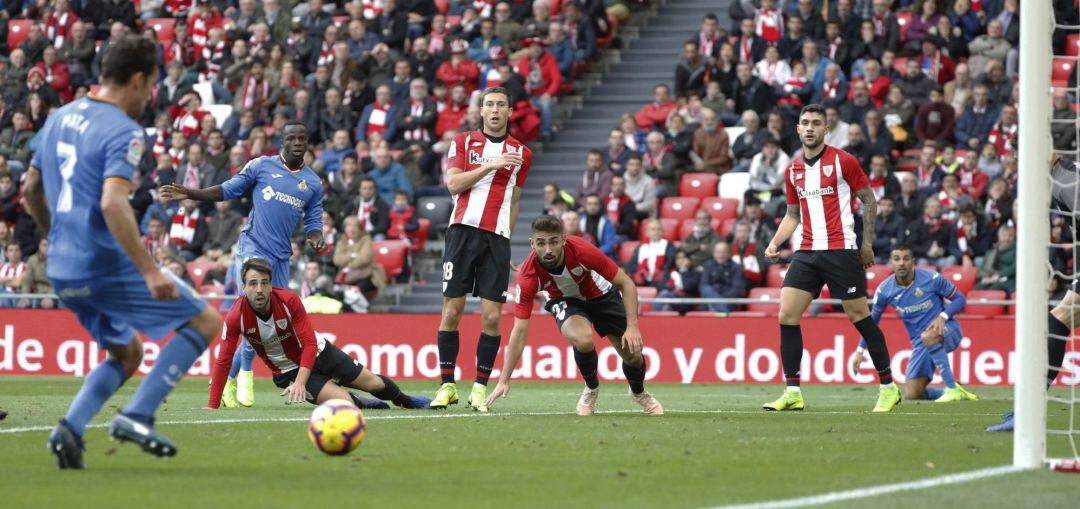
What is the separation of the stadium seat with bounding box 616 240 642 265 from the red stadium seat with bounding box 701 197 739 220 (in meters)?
1.23

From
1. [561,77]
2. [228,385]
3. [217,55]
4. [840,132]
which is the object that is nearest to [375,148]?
[561,77]

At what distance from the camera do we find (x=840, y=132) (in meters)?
21.5

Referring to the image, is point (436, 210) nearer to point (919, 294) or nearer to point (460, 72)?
point (460, 72)

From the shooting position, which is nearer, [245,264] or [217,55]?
[245,264]

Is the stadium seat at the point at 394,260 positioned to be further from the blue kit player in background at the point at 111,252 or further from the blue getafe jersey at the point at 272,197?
the blue kit player in background at the point at 111,252

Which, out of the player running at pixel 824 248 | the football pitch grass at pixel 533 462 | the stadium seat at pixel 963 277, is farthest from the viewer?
the stadium seat at pixel 963 277

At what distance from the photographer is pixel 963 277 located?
19766mm

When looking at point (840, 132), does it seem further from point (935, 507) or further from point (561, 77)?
point (935, 507)

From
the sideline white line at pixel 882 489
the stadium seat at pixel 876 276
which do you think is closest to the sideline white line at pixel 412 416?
the sideline white line at pixel 882 489

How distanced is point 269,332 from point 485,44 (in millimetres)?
14270

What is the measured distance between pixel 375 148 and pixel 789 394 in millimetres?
12383

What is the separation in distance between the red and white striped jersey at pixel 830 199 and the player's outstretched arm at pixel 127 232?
6884mm

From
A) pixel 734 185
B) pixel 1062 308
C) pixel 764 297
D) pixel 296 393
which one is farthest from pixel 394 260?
pixel 1062 308

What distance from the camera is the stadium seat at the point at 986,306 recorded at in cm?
1933
